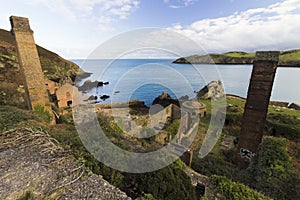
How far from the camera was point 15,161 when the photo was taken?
2945 millimetres

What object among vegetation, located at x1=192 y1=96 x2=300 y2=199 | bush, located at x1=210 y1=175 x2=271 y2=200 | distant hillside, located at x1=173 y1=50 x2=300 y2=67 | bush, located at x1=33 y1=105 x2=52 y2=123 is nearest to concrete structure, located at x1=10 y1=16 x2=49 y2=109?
bush, located at x1=33 y1=105 x2=52 y2=123

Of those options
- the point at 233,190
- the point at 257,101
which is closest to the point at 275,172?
the point at 233,190

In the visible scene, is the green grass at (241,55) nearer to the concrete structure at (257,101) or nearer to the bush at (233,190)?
the concrete structure at (257,101)

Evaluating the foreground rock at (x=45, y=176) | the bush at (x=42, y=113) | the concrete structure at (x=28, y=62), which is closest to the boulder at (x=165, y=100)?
the bush at (x=42, y=113)

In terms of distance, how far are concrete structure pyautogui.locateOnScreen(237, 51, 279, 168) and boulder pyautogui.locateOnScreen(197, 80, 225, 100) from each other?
59.5 feet

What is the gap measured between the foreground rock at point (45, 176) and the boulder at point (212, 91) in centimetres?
2458

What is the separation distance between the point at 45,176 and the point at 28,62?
27.2 feet

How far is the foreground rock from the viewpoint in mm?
2227

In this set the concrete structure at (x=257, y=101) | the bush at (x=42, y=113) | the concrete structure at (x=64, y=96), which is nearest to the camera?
the concrete structure at (x=257, y=101)

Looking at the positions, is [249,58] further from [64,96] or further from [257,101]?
[64,96]

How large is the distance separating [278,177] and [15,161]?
771cm

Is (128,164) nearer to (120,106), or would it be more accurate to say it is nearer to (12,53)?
(120,106)

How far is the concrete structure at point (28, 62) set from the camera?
25.7ft

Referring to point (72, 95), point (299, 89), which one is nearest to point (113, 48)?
point (72, 95)
